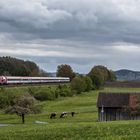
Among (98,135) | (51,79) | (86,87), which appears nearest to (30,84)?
(51,79)

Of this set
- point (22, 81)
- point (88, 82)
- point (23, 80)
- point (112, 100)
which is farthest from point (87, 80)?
point (112, 100)

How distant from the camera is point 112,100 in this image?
64562 mm

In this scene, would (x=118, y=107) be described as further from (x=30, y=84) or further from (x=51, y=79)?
(x=51, y=79)

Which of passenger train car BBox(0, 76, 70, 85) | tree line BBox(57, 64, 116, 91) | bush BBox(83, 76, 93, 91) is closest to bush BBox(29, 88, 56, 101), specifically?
passenger train car BBox(0, 76, 70, 85)

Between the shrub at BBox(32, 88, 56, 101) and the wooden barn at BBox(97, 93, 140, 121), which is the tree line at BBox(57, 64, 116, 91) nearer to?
the shrub at BBox(32, 88, 56, 101)

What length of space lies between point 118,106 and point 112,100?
5.14ft

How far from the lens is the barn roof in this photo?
6369 centimetres

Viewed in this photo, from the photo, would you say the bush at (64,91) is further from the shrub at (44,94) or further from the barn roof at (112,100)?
the barn roof at (112,100)

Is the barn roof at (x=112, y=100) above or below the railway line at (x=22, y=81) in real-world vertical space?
below

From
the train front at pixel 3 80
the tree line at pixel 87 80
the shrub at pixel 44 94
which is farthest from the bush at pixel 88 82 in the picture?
the train front at pixel 3 80

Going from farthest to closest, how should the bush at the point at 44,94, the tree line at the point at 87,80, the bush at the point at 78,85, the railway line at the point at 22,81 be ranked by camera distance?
the tree line at the point at 87,80 < the bush at the point at 78,85 < the bush at the point at 44,94 < the railway line at the point at 22,81

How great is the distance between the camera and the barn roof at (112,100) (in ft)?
209

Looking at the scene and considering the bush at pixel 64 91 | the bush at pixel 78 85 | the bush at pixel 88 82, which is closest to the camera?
the bush at pixel 64 91

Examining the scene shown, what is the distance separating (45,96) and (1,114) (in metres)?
34.3
